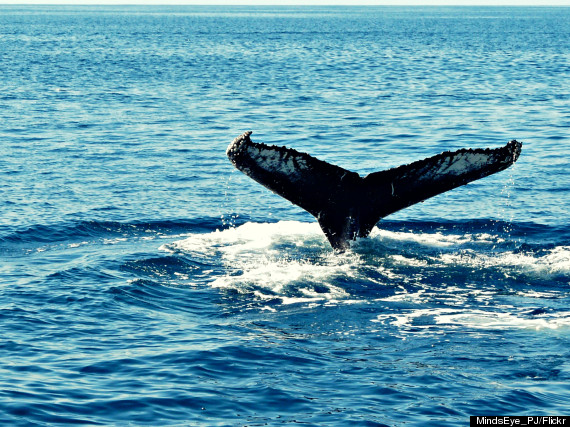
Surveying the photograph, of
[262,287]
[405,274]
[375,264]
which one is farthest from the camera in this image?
[375,264]

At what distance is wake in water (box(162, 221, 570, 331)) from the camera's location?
35.0ft

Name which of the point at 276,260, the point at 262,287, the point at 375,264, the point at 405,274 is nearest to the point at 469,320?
the point at 405,274

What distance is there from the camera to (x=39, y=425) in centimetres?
805

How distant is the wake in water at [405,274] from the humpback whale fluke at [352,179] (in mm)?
750

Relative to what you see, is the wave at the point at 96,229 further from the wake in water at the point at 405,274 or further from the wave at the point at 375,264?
the wave at the point at 375,264

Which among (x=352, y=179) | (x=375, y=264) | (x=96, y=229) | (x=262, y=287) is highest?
(x=352, y=179)

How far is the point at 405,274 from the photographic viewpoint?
479 inches

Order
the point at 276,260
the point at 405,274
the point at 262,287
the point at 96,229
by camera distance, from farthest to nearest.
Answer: the point at 96,229, the point at 276,260, the point at 405,274, the point at 262,287

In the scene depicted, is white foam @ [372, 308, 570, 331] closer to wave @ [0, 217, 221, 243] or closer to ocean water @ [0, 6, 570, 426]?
ocean water @ [0, 6, 570, 426]

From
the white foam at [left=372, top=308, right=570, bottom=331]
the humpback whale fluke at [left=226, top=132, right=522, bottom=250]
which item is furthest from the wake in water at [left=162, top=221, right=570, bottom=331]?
the humpback whale fluke at [left=226, top=132, right=522, bottom=250]

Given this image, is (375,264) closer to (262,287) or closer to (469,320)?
(262,287)

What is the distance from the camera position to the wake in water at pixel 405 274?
35.0ft

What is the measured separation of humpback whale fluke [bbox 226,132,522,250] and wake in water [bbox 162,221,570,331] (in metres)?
0.75

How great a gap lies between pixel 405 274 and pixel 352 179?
150cm
